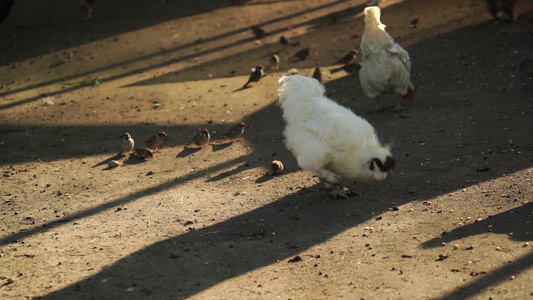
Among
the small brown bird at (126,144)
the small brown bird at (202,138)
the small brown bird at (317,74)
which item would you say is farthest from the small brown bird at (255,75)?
the small brown bird at (126,144)

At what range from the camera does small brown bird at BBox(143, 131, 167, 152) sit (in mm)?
8789

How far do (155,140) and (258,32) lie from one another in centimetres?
542

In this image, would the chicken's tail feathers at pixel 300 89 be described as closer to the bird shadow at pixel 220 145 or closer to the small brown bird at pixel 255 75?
the bird shadow at pixel 220 145

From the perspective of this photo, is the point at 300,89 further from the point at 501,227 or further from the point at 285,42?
the point at 285,42

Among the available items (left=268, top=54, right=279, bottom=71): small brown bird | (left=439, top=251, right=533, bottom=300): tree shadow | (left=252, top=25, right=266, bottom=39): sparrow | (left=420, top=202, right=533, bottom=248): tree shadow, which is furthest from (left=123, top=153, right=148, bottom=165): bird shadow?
(left=252, top=25, right=266, bottom=39): sparrow

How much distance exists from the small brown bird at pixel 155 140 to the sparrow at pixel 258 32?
526 centimetres

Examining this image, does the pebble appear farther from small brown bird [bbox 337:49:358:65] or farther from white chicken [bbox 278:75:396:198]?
small brown bird [bbox 337:49:358:65]

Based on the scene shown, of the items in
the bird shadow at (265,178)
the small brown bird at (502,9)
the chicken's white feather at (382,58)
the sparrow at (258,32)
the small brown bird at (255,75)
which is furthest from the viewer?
the sparrow at (258,32)

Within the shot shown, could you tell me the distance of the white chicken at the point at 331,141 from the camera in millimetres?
6582

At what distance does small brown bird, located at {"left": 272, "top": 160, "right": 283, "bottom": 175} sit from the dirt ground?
0.36 ft

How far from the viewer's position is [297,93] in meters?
7.20

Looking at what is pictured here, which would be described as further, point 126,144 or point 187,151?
point 187,151

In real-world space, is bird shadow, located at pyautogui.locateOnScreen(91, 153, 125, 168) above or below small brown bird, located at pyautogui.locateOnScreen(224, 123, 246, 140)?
above

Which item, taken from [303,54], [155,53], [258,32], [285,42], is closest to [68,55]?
[155,53]
